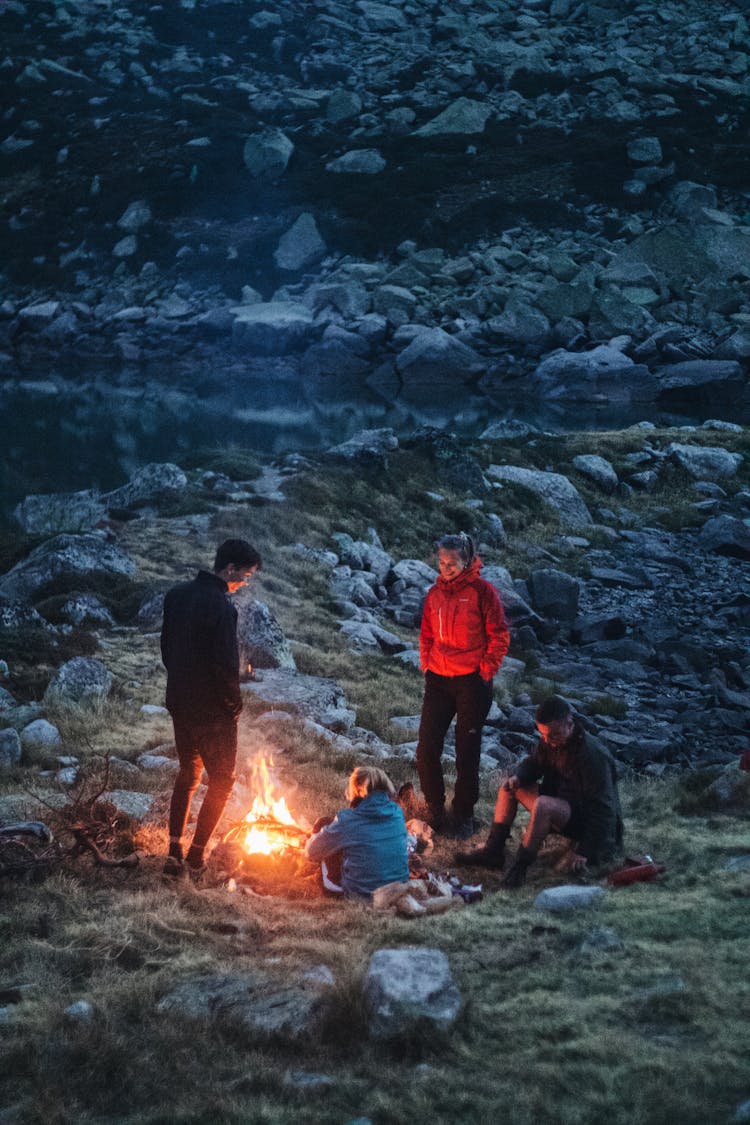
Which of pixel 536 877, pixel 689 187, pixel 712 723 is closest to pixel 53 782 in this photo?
pixel 536 877

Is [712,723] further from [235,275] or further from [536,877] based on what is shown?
[235,275]

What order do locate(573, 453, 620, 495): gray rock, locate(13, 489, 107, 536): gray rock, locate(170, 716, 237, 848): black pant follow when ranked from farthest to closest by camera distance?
1. locate(573, 453, 620, 495): gray rock
2. locate(13, 489, 107, 536): gray rock
3. locate(170, 716, 237, 848): black pant

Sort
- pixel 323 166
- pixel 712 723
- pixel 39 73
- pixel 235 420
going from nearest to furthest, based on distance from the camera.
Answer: pixel 712 723 → pixel 235 420 → pixel 323 166 → pixel 39 73

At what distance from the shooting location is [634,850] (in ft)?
23.5

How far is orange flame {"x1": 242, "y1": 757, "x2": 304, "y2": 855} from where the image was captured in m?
6.91

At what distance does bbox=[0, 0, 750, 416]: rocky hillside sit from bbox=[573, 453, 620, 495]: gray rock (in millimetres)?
20507

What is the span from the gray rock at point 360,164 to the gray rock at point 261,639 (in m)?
55.6

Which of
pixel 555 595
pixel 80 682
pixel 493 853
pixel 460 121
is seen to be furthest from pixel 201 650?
pixel 460 121

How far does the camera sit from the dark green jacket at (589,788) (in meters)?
6.84

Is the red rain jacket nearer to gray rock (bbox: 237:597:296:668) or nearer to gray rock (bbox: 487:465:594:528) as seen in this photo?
gray rock (bbox: 237:597:296:668)

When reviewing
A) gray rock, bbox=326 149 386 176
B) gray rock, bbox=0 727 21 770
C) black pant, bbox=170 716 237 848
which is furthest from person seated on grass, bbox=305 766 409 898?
gray rock, bbox=326 149 386 176

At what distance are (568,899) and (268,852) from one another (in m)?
1.98

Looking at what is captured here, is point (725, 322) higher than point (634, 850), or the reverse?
point (634, 850)

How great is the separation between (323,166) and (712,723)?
192 ft
